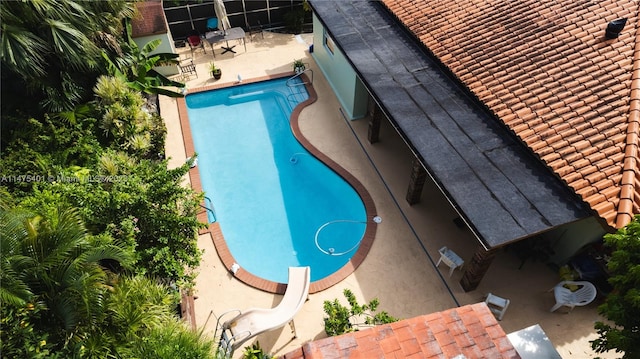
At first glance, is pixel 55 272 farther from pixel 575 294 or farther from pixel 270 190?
pixel 575 294

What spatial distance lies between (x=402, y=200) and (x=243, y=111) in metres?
10.3

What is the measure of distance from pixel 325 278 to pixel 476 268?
16.8 feet

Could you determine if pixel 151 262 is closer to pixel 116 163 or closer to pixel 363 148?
pixel 116 163

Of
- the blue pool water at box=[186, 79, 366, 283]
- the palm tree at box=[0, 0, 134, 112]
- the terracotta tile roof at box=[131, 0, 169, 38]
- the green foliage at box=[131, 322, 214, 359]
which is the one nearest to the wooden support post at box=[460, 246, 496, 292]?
the blue pool water at box=[186, 79, 366, 283]

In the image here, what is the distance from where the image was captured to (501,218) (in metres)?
10.3

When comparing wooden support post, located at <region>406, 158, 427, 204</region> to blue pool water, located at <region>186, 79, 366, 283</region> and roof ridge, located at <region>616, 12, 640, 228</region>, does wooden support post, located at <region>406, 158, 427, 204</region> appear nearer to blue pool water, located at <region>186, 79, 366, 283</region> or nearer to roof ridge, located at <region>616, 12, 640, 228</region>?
blue pool water, located at <region>186, 79, 366, 283</region>

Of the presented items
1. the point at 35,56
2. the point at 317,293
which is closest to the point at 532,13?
the point at 317,293

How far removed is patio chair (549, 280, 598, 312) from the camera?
11.7 m

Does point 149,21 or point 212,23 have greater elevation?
point 149,21

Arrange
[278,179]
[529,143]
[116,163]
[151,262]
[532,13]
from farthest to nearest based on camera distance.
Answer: [278,179] → [532,13] → [116,163] → [529,143] → [151,262]

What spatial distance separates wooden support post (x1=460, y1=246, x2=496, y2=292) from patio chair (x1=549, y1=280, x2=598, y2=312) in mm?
2324

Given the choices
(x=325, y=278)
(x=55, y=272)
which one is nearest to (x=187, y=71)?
(x=325, y=278)

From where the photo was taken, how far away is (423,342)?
7.92 m

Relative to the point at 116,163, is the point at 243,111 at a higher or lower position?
lower
